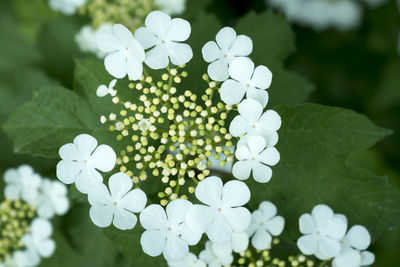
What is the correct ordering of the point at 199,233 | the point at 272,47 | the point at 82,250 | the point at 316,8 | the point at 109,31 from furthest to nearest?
the point at 316,8, the point at 82,250, the point at 272,47, the point at 109,31, the point at 199,233

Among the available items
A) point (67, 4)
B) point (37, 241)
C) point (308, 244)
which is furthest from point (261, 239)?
point (67, 4)

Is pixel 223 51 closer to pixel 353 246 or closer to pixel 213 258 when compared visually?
pixel 213 258

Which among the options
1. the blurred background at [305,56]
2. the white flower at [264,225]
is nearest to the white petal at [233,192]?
the white flower at [264,225]

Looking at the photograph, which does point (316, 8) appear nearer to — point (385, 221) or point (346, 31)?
point (346, 31)

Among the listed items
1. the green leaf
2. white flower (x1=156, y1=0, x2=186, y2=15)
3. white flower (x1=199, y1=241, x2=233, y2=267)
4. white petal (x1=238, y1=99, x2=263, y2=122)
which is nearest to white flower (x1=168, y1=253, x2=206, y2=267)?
white flower (x1=199, y1=241, x2=233, y2=267)

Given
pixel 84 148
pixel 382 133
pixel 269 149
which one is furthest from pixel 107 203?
pixel 382 133
